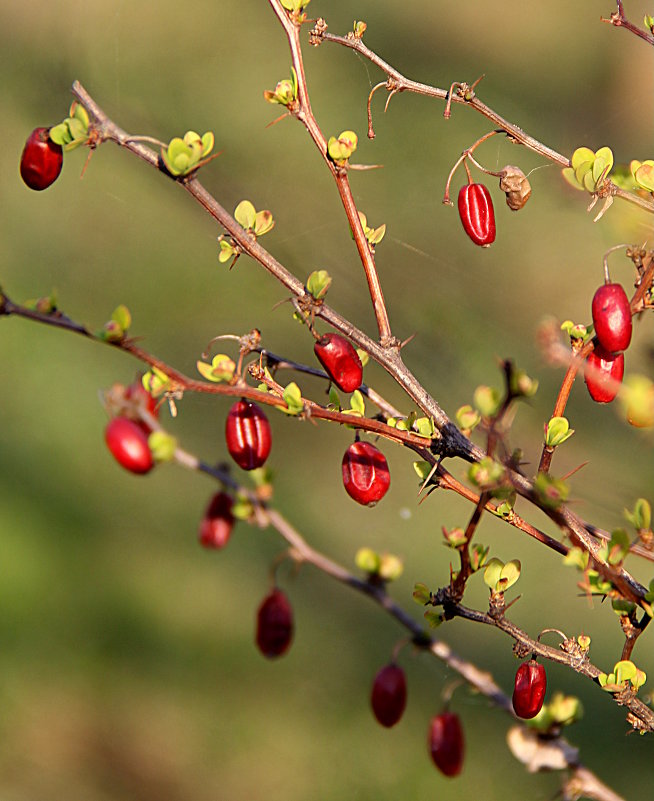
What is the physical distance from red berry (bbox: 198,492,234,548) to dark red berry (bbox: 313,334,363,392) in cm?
14

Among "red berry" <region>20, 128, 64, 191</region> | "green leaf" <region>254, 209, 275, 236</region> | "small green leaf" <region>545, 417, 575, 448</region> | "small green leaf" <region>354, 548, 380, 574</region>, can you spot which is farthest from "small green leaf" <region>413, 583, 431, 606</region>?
"red berry" <region>20, 128, 64, 191</region>

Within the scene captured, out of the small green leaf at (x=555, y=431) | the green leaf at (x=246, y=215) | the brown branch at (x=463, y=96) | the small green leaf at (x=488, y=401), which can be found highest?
the brown branch at (x=463, y=96)

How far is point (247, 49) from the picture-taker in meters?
4.10

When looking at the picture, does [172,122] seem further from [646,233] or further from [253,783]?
[646,233]

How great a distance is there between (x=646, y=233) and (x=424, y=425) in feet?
0.90

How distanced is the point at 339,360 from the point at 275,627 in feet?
0.75

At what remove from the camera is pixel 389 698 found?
2.56ft

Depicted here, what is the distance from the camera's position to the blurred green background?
1.87 metres

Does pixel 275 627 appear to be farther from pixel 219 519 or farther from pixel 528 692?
pixel 528 692

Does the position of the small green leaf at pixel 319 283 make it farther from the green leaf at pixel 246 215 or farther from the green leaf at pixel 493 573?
the green leaf at pixel 493 573

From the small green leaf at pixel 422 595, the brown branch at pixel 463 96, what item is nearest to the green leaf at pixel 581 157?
the brown branch at pixel 463 96

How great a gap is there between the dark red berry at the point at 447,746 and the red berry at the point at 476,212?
1.51 ft

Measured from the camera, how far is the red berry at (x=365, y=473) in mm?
758

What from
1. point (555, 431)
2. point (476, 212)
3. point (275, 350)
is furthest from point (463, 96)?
point (275, 350)
